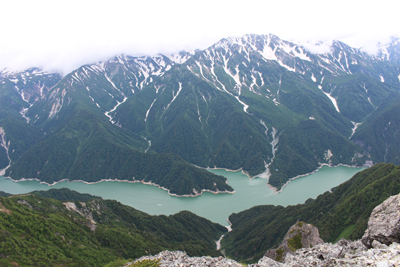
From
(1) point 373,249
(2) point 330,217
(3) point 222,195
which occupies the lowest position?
(3) point 222,195

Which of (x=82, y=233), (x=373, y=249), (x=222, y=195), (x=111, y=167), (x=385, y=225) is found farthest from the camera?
(x=111, y=167)

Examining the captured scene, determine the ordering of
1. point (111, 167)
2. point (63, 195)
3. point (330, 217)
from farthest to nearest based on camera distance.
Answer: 1. point (111, 167)
2. point (63, 195)
3. point (330, 217)

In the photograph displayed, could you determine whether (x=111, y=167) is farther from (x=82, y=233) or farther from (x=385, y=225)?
(x=385, y=225)

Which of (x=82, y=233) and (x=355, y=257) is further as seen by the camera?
(x=82, y=233)

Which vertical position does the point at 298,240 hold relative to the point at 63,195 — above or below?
above

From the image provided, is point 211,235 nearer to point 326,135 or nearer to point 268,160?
point 268,160

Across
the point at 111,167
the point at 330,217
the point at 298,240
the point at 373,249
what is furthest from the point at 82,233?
the point at 111,167

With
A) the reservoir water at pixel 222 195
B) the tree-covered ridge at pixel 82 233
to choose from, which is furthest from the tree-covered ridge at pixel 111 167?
the tree-covered ridge at pixel 82 233
